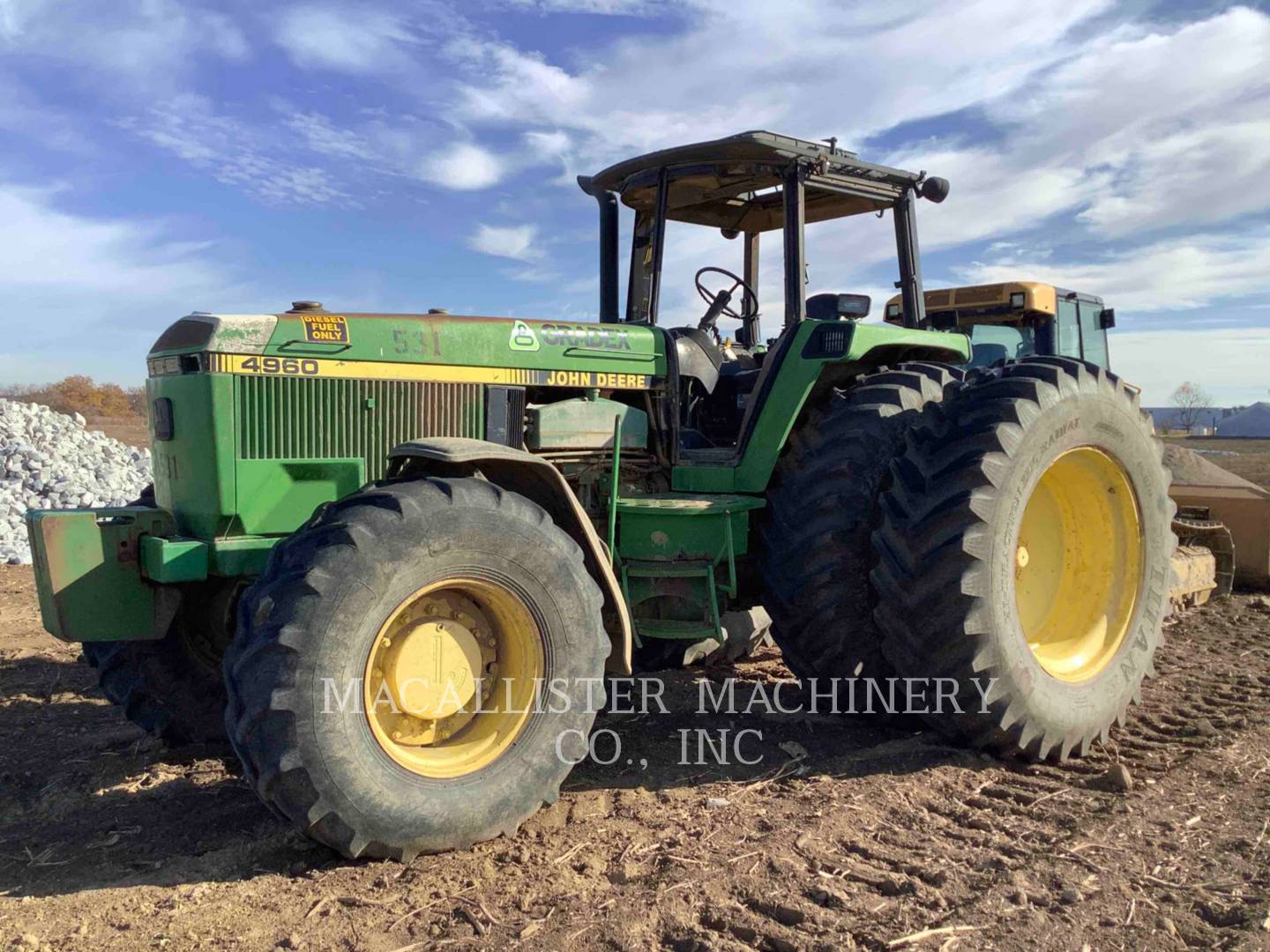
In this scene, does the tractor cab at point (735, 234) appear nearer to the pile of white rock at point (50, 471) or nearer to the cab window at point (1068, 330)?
the pile of white rock at point (50, 471)

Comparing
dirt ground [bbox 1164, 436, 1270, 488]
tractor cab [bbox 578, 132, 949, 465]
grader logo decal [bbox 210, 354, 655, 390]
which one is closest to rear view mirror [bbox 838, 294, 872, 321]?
tractor cab [bbox 578, 132, 949, 465]

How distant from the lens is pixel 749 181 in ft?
17.3

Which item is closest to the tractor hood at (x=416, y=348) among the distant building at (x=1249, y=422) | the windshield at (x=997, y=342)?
the windshield at (x=997, y=342)

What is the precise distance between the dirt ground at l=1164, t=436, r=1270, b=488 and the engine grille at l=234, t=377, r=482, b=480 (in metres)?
14.2

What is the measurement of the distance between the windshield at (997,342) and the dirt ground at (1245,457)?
130 inches

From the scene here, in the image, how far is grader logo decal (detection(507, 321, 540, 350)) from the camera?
4523 millimetres

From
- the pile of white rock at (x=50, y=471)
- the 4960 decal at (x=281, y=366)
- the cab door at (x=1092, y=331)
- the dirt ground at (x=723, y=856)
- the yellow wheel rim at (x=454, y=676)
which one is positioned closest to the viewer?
the dirt ground at (x=723, y=856)

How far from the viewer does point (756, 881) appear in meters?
3.12

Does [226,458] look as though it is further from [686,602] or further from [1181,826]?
[1181,826]

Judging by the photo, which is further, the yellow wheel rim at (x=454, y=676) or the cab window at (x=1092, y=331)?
the cab window at (x=1092, y=331)

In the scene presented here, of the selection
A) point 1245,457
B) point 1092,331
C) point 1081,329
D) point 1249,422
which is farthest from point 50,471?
point 1249,422

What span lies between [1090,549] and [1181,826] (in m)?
1.75

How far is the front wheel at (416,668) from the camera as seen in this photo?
3.08 meters

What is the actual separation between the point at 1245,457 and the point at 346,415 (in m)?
28.5
